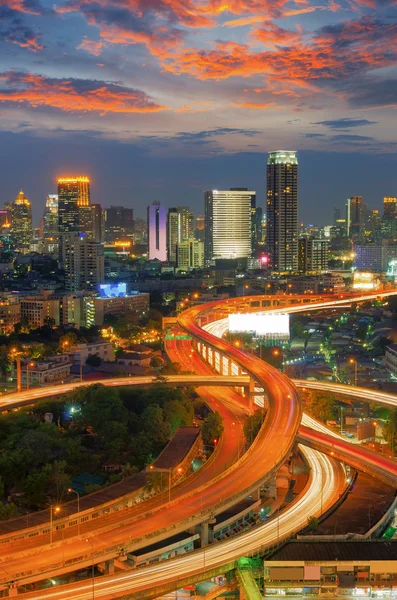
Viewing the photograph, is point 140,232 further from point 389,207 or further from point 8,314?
point 8,314

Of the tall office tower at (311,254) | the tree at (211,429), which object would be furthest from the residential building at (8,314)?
the tall office tower at (311,254)

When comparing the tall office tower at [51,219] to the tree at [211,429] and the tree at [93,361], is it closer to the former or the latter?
the tree at [93,361]

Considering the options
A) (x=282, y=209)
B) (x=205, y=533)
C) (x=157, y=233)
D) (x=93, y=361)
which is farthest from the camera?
(x=157, y=233)

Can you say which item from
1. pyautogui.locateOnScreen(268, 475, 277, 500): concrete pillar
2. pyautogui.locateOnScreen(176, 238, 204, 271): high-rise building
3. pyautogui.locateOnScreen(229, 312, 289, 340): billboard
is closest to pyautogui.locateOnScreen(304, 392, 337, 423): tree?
pyautogui.locateOnScreen(268, 475, 277, 500): concrete pillar

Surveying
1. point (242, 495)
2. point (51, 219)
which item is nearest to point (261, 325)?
point (242, 495)

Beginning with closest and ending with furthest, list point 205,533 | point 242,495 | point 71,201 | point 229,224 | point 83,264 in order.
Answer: point 205,533 → point 242,495 → point 83,264 → point 229,224 → point 71,201

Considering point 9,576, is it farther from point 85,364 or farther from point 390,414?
point 85,364

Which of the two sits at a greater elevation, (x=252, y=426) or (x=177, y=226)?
(x=177, y=226)
